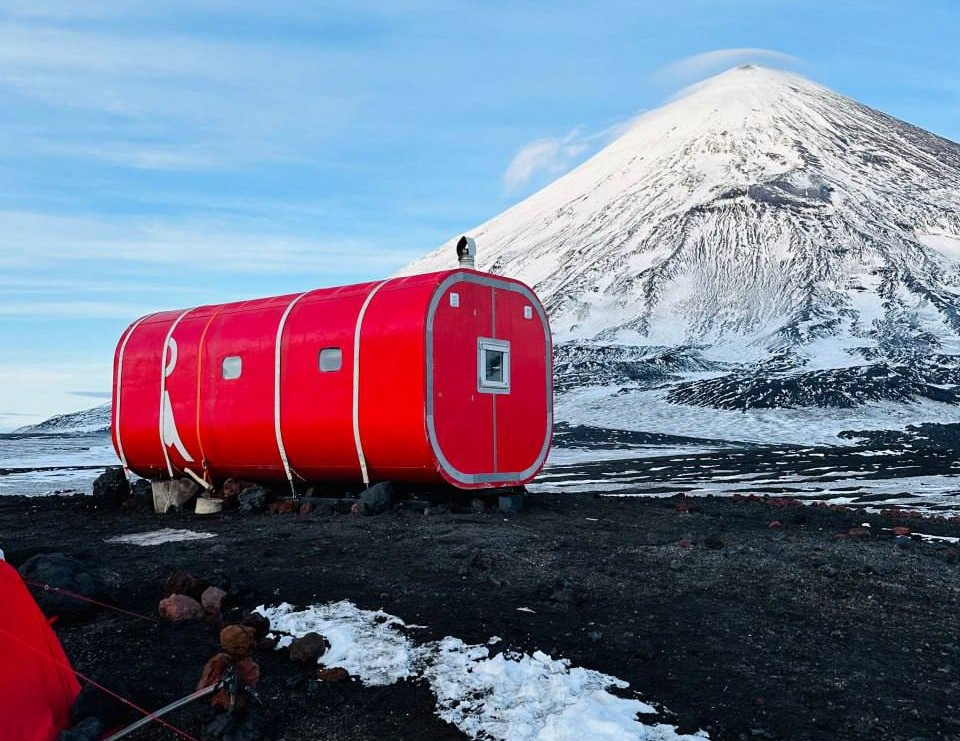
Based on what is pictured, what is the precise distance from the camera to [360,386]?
495 inches

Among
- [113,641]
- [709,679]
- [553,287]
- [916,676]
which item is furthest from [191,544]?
[553,287]

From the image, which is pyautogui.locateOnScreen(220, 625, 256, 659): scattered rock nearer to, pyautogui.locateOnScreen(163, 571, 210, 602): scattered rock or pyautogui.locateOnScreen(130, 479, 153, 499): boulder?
pyautogui.locateOnScreen(163, 571, 210, 602): scattered rock

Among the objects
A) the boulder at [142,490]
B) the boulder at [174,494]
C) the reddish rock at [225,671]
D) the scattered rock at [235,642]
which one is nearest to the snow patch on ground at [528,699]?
the reddish rock at [225,671]

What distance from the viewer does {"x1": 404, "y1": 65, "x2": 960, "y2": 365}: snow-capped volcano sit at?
99375mm

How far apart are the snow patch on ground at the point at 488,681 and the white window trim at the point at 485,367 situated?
6288 mm

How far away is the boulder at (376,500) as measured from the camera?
12.3m

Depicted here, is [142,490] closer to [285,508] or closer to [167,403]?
[167,403]

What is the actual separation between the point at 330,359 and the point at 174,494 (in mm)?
4003

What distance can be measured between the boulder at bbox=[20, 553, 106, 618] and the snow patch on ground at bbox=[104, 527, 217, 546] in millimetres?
2890

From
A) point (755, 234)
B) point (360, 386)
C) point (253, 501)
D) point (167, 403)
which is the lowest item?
point (253, 501)

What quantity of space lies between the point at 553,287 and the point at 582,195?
Result: 3749 cm

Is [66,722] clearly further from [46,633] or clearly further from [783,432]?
[783,432]

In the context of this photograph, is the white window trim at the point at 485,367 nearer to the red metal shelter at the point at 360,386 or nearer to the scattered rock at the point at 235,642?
the red metal shelter at the point at 360,386

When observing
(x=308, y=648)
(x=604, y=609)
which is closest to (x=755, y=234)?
(x=604, y=609)
